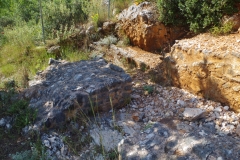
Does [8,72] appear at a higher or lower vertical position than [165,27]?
lower

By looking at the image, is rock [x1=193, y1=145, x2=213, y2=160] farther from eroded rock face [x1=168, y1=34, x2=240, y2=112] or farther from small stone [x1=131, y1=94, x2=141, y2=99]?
small stone [x1=131, y1=94, x2=141, y2=99]

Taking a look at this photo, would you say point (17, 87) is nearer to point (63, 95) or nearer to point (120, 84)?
point (63, 95)

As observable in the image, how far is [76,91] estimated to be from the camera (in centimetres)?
378

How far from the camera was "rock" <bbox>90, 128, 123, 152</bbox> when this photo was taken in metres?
3.26

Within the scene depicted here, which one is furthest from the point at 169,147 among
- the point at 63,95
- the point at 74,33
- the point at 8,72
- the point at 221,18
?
the point at 74,33

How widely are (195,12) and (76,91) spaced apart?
3.30 metres

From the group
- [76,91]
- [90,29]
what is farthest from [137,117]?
[90,29]

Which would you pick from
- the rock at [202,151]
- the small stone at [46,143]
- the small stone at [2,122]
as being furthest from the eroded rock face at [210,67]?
the small stone at [2,122]

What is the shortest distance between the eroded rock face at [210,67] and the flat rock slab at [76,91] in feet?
4.00

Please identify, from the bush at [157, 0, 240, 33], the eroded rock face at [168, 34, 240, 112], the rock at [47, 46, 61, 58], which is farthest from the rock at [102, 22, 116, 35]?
the eroded rock face at [168, 34, 240, 112]

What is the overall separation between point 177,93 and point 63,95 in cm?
215

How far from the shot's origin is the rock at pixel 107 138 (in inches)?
128

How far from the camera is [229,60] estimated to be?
3.80 meters

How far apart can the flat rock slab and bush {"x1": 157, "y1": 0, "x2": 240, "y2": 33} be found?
217 cm
